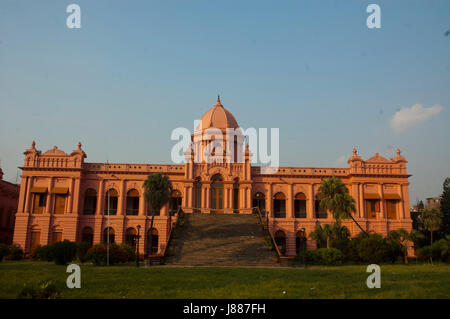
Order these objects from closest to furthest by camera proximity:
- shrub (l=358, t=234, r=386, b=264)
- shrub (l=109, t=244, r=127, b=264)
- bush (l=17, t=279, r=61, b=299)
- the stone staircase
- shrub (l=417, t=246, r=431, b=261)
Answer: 1. bush (l=17, t=279, r=61, b=299)
2. shrub (l=109, t=244, r=127, b=264)
3. the stone staircase
4. shrub (l=358, t=234, r=386, b=264)
5. shrub (l=417, t=246, r=431, b=261)

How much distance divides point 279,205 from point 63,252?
27459mm

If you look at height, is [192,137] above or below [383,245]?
above

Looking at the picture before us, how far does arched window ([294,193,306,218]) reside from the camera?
157 feet

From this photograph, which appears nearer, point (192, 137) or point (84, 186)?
point (84, 186)

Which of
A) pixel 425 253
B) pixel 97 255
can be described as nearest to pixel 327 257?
pixel 425 253

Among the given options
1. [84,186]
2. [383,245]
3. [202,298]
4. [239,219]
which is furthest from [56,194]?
[202,298]

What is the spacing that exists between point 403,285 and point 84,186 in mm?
39048

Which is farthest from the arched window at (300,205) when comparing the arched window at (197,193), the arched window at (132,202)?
the arched window at (132,202)

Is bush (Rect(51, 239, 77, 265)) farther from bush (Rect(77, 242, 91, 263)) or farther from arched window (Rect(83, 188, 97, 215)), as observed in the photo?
arched window (Rect(83, 188, 97, 215))

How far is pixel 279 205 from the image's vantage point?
4828 cm

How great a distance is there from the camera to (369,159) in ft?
156

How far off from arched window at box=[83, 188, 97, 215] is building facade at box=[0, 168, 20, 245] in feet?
46.9

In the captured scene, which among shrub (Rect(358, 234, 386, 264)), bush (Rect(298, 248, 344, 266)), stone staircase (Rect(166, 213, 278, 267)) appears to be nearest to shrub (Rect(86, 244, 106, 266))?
stone staircase (Rect(166, 213, 278, 267))
